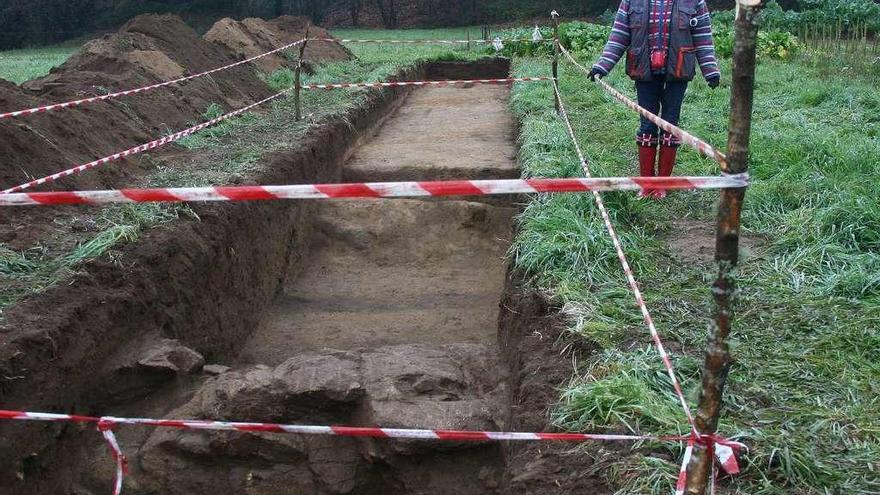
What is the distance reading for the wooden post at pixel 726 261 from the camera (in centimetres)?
241

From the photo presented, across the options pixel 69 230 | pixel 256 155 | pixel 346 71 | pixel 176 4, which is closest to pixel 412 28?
pixel 176 4

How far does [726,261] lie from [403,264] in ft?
19.4

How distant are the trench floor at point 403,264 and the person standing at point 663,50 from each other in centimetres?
207

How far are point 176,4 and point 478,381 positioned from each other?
126 ft

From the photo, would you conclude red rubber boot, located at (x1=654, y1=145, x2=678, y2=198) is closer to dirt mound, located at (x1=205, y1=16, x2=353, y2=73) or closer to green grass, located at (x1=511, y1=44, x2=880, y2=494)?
green grass, located at (x1=511, y1=44, x2=880, y2=494)

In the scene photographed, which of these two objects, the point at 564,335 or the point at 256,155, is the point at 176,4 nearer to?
the point at 256,155

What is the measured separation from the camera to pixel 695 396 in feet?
10.3

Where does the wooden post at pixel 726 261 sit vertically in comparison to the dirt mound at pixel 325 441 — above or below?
above

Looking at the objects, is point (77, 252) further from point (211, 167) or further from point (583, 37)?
point (583, 37)

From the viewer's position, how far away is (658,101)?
655 centimetres

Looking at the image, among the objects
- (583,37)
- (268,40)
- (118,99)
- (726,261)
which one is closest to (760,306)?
(726,261)

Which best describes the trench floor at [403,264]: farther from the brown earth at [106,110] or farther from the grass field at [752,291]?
the brown earth at [106,110]

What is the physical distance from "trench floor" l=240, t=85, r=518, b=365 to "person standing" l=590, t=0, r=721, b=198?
2.07 m

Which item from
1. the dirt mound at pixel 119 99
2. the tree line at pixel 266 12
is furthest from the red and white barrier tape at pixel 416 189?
the tree line at pixel 266 12
